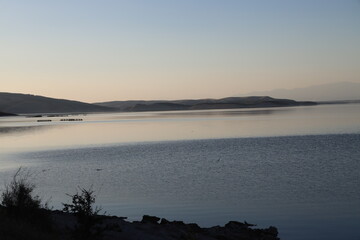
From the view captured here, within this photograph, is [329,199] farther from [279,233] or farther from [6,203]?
[6,203]

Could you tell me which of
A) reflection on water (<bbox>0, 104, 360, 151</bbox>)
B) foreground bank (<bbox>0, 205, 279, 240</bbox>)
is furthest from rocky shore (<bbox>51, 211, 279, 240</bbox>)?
reflection on water (<bbox>0, 104, 360, 151</bbox>)

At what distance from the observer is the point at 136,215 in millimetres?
17703

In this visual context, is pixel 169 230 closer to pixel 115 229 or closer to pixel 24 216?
pixel 115 229

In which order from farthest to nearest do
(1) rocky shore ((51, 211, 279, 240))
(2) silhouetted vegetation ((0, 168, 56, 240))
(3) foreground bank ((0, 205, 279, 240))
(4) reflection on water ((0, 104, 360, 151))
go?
(4) reflection on water ((0, 104, 360, 151))
(1) rocky shore ((51, 211, 279, 240))
(3) foreground bank ((0, 205, 279, 240))
(2) silhouetted vegetation ((0, 168, 56, 240))

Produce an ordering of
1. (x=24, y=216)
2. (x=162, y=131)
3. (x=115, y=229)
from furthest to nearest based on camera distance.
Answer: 1. (x=162, y=131)
2. (x=115, y=229)
3. (x=24, y=216)

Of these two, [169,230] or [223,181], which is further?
[223,181]

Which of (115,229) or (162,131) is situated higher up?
(162,131)

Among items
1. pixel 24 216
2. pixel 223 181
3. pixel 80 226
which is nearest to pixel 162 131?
pixel 223 181

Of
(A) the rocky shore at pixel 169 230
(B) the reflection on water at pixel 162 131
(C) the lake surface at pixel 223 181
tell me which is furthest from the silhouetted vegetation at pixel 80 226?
(B) the reflection on water at pixel 162 131

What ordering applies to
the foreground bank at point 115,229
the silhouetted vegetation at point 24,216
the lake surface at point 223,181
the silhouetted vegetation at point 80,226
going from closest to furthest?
the silhouetted vegetation at point 24,216 → the foreground bank at point 115,229 → the silhouetted vegetation at point 80,226 → the lake surface at point 223,181

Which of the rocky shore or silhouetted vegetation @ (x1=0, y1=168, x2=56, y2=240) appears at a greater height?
silhouetted vegetation @ (x1=0, y1=168, x2=56, y2=240)

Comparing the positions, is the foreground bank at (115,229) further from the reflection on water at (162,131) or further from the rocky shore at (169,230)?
the reflection on water at (162,131)

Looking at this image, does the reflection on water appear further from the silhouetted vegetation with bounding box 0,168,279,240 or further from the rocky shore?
the silhouetted vegetation with bounding box 0,168,279,240

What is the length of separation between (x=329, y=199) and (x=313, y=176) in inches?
222
